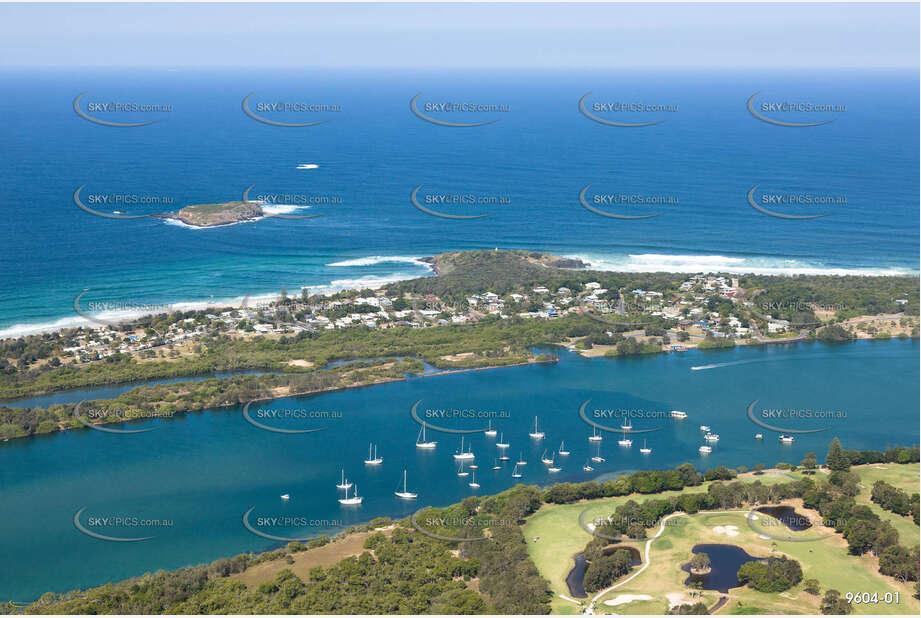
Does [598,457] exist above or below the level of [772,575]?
below

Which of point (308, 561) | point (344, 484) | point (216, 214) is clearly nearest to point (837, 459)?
point (344, 484)

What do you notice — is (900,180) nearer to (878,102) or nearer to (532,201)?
(532,201)

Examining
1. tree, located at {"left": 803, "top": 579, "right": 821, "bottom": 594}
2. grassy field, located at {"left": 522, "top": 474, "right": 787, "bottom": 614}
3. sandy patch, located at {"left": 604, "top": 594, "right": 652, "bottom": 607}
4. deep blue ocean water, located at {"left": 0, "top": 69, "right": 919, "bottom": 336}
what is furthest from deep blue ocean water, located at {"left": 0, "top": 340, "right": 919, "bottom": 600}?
deep blue ocean water, located at {"left": 0, "top": 69, "right": 919, "bottom": 336}

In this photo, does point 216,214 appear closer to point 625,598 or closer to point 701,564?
point 701,564

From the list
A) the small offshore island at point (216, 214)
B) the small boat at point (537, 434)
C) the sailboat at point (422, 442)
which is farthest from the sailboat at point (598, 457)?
the small offshore island at point (216, 214)

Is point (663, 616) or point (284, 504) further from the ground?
point (663, 616)

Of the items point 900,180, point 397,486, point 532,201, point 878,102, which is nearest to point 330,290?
point 397,486

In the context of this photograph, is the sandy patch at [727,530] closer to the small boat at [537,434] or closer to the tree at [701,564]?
the tree at [701,564]
